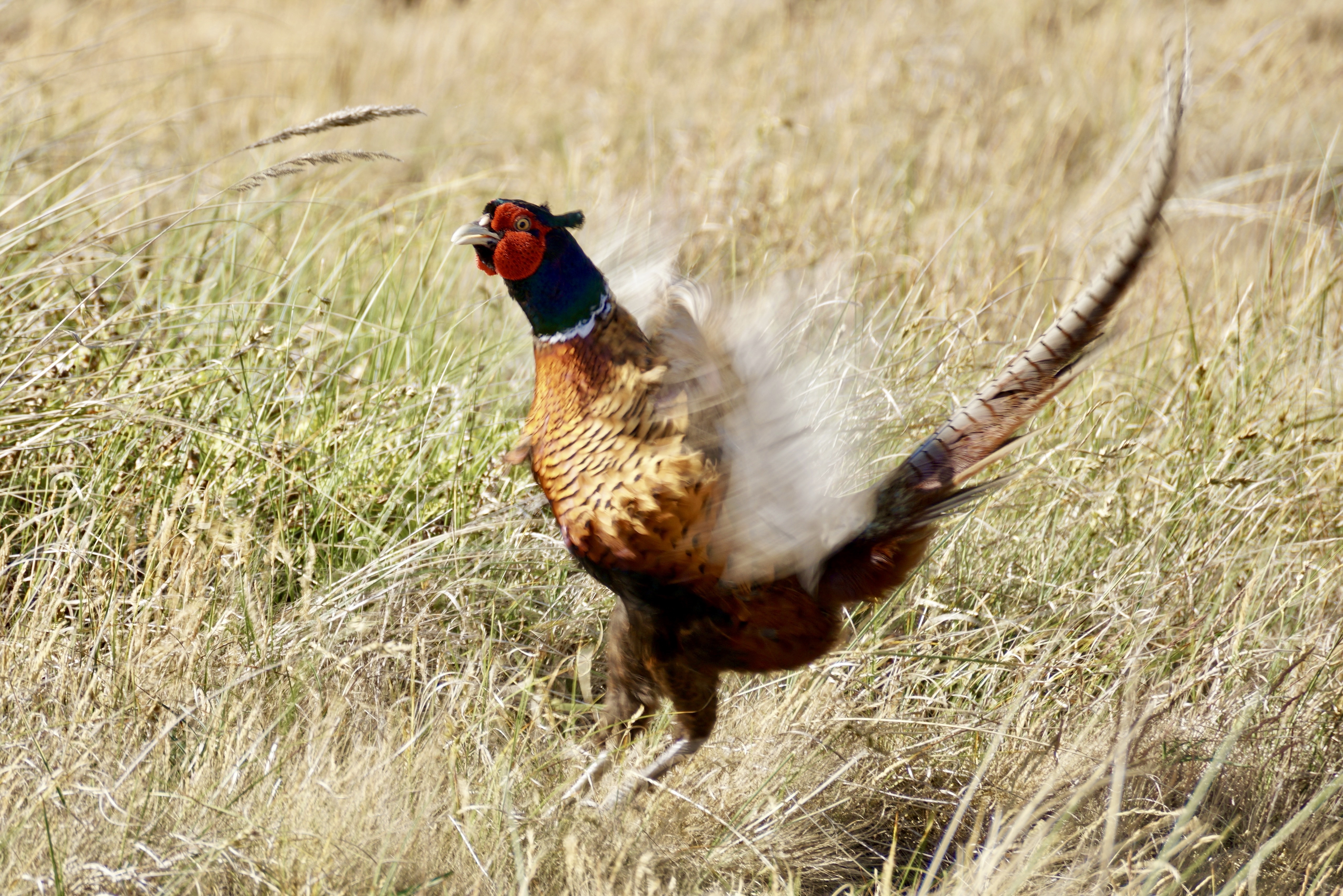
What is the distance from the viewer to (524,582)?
273 centimetres

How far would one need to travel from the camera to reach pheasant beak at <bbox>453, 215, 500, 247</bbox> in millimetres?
2182

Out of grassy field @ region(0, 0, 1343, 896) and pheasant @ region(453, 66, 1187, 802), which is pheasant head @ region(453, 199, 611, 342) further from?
grassy field @ region(0, 0, 1343, 896)

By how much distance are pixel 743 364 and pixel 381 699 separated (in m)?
1.07

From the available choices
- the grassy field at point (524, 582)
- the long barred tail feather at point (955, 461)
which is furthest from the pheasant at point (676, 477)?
the grassy field at point (524, 582)

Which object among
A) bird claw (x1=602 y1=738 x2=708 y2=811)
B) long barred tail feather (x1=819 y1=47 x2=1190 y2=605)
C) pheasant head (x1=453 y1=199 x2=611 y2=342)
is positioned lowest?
bird claw (x1=602 y1=738 x2=708 y2=811)

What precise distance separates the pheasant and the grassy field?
244 mm

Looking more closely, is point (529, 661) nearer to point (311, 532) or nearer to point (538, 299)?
point (311, 532)

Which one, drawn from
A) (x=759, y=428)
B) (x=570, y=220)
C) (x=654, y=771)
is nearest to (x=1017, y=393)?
(x=759, y=428)

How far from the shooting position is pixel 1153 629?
263 cm

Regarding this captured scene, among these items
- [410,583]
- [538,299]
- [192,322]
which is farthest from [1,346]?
[538,299]

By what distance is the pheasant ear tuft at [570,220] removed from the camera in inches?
86.4

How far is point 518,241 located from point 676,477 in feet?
1.80

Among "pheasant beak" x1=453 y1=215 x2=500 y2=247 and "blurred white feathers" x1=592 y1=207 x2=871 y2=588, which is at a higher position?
"pheasant beak" x1=453 y1=215 x2=500 y2=247

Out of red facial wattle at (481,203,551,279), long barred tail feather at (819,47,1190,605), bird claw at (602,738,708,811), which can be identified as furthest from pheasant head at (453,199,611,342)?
bird claw at (602,738,708,811)
